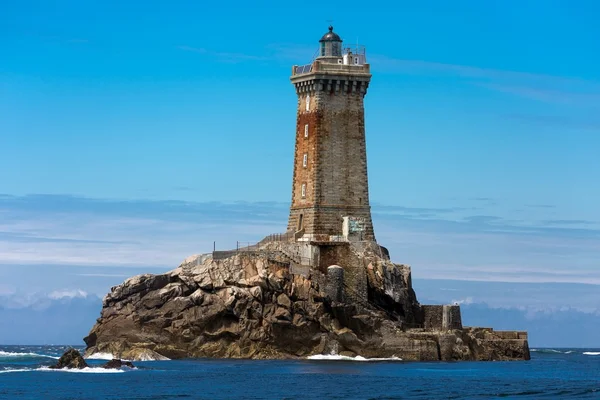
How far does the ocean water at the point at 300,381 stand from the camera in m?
68.9

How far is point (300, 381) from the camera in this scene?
2943 inches

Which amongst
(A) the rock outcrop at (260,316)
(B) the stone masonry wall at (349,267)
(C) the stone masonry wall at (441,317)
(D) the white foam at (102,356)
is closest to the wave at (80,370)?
(D) the white foam at (102,356)

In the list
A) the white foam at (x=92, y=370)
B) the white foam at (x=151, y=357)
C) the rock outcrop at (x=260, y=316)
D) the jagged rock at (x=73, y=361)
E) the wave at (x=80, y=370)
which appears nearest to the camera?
the white foam at (x=92, y=370)

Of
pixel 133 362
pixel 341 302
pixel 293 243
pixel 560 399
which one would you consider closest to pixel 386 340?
pixel 341 302

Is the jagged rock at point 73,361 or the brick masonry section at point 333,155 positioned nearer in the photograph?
the jagged rock at point 73,361

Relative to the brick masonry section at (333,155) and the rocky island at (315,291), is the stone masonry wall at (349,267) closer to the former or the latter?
the rocky island at (315,291)

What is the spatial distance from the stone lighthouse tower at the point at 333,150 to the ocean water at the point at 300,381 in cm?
1272

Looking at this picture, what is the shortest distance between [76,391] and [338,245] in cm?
3201

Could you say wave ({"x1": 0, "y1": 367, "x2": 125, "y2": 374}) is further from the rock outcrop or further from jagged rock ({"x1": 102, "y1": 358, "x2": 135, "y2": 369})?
the rock outcrop

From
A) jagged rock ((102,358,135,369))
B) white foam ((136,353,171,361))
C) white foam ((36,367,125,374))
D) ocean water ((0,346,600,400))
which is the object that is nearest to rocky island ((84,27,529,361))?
white foam ((136,353,171,361))

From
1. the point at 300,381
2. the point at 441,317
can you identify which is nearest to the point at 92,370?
the point at 300,381

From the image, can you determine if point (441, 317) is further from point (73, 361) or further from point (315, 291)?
point (73, 361)

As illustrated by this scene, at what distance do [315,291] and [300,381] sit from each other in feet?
61.8

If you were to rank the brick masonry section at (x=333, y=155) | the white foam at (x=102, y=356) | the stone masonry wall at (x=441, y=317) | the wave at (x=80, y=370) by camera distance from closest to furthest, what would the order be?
the wave at (x=80, y=370) → the white foam at (x=102, y=356) → the stone masonry wall at (x=441, y=317) → the brick masonry section at (x=333, y=155)
